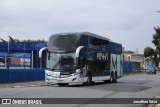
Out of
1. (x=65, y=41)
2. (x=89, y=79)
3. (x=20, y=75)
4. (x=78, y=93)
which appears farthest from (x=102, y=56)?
(x=78, y=93)

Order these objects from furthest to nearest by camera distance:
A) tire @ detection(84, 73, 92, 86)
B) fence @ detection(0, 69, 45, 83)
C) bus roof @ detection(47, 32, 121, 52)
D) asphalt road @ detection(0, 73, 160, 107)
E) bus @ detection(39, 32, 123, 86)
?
fence @ detection(0, 69, 45, 83) < tire @ detection(84, 73, 92, 86) < bus roof @ detection(47, 32, 121, 52) < bus @ detection(39, 32, 123, 86) < asphalt road @ detection(0, 73, 160, 107)

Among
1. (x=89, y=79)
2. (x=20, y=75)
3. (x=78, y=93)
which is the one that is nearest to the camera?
(x=78, y=93)

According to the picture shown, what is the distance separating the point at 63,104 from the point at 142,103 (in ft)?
12.1

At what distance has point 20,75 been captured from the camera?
36312 millimetres

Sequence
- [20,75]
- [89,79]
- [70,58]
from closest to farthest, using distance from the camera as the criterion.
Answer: [70,58] → [89,79] → [20,75]

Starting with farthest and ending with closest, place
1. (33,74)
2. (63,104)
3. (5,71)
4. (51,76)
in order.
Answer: (33,74)
(5,71)
(51,76)
(63,104)

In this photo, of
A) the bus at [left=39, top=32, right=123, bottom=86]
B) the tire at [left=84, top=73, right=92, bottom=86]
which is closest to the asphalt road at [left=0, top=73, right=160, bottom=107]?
the bus at [left=39, top=32, right=123, bottom=86]

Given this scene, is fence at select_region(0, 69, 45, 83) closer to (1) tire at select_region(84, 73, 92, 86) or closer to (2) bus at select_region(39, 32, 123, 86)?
(2) bus at select_region(39, 32, 123, 86)

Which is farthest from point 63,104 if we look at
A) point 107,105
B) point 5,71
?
point 5,71

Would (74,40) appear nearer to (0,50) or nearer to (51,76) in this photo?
(51,76)

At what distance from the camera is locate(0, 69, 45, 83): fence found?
3356 centimetres

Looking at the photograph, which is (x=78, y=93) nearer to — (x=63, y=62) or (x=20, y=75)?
(x=63, y=62)

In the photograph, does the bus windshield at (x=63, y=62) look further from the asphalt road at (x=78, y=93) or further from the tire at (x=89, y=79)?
the tire at (x=89, y=79)

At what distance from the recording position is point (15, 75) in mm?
35469
